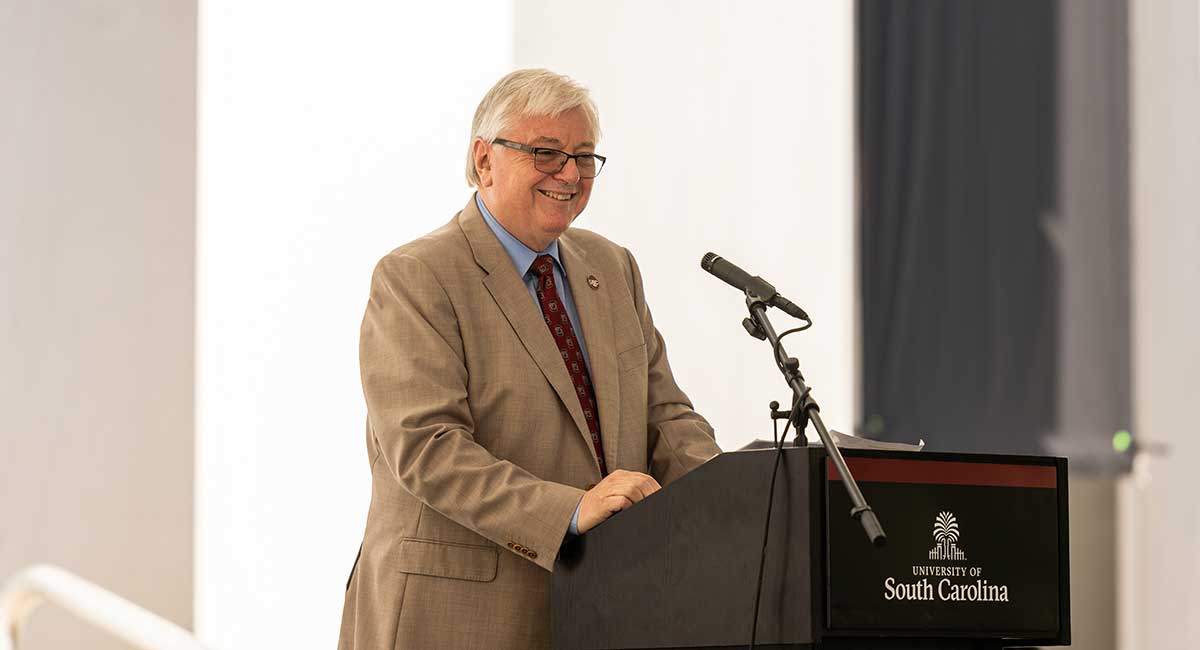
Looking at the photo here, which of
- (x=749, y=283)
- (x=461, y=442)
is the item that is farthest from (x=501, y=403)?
(x=749, y=283)

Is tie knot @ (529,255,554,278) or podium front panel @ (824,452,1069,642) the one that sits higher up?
tie knot @ (529,255,554,278)

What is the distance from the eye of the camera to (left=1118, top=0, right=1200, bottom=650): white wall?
4.04m

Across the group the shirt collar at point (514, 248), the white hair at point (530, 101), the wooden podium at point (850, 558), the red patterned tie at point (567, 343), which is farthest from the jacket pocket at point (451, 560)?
the white hair at point (530, 101)

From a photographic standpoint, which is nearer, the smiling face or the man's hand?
the man's hand

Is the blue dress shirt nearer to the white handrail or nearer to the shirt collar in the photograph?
the shirt collar

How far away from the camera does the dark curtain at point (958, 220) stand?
434 centimetres

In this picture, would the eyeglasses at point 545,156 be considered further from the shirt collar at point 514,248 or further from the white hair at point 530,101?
Answer: the shirt collar at point 514,248

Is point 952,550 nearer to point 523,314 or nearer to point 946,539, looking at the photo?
point 946,539

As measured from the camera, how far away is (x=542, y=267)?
2.41 m

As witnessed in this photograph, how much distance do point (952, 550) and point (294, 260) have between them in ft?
10.9

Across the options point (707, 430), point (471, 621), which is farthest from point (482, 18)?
point (471, 621)

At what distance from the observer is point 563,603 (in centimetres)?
198

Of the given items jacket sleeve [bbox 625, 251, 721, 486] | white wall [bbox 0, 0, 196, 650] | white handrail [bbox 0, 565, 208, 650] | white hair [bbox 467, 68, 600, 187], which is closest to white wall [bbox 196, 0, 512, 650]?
white wall [bbox 0, 0, 196, 650]

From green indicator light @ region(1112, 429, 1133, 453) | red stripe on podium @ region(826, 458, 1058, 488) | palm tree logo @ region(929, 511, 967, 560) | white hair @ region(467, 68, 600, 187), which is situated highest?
white hair @ region(467, 68, 600, 187)
